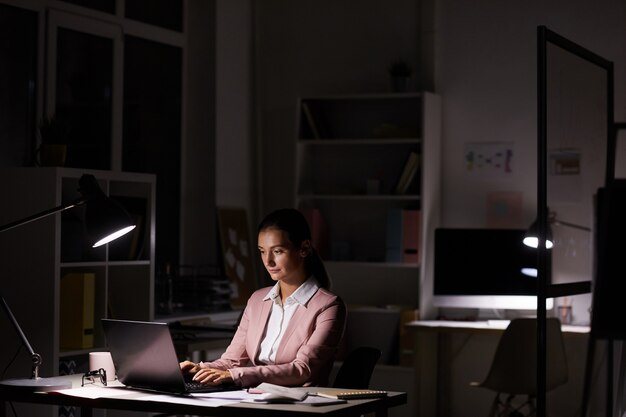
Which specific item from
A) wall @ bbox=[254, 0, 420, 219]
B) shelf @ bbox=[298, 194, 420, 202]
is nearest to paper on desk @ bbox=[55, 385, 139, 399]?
shelf @ bbox=[298, 194, 420, 202]

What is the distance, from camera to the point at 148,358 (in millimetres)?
3414

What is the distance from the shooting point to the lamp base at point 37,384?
11.6 ft

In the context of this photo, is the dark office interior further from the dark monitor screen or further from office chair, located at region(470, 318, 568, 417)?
office chair, located at region(470, 318, 568, 417)

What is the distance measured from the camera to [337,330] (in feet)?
12.5

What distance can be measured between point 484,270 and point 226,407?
330cm

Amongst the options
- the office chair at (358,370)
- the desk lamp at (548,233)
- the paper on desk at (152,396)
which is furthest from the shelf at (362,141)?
the paper on desk at (152,396)

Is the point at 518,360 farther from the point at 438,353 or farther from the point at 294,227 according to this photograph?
the point at 294,227

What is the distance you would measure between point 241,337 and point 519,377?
2153 mm

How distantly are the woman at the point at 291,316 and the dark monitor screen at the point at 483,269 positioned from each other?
2.29 metres

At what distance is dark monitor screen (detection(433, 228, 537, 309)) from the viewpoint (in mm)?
6102

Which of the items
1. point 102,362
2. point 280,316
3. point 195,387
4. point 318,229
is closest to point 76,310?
point 102,362

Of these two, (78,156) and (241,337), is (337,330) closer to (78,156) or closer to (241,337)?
(241,337)

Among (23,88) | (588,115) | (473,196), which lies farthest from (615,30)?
(23,88)

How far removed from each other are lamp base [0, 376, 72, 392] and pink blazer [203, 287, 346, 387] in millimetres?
525
